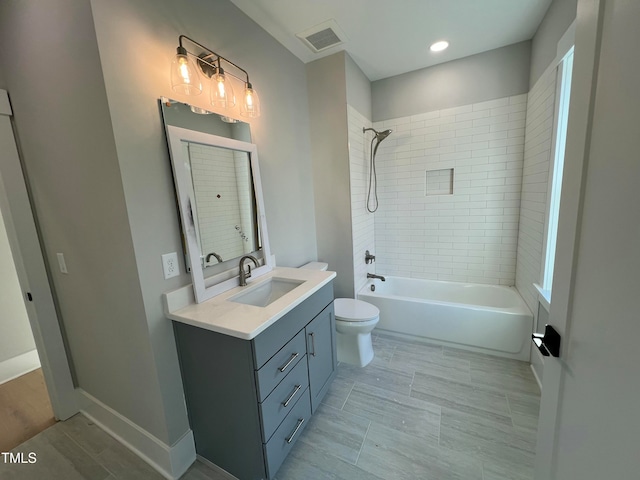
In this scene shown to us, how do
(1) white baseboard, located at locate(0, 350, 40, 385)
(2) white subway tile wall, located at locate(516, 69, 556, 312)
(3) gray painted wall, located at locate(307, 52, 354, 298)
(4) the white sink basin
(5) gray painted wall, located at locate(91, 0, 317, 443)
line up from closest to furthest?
(5) gray painted wall, located at locate(91, 0, 317, 443)
(4) the white sink basin
(2) white subway tile wall, located at locate(516, 69, 556, 312)
(1) white baseboard, located at locate(0, 350, 40, 385)
(3) gray painted wall, located at locate(307, 52, 354, 298)

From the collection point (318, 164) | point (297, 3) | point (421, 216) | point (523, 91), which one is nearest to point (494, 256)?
point (421, 216)

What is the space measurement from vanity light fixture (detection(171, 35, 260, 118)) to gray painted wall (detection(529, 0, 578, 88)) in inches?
79.8

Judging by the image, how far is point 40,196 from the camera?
5.03 feet

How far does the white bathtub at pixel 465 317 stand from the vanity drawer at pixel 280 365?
136 cm

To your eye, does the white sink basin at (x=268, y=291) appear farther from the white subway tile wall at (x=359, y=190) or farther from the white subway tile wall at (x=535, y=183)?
the white subway tile wall at (x=535, y=183)

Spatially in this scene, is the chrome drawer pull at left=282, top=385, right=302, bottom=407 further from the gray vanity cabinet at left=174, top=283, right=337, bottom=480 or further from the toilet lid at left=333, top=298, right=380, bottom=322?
the toilet lid at left=333, top=298, right=380, bottom=322

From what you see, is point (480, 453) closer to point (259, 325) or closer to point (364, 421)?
point (364, 421)

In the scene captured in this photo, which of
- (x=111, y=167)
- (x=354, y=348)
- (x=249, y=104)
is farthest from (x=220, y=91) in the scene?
(x=354, y=348)

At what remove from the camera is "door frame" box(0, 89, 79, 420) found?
4.86 ft

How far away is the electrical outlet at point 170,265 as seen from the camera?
1.32m

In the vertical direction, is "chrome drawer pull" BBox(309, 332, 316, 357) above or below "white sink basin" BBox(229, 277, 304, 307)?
below

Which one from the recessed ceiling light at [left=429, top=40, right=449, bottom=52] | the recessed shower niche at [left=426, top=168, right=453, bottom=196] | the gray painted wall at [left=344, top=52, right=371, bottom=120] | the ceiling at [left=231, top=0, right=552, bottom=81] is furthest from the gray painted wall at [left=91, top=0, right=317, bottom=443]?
the recessed shower niche at [left=426, top=168, right=453, bottom=196]

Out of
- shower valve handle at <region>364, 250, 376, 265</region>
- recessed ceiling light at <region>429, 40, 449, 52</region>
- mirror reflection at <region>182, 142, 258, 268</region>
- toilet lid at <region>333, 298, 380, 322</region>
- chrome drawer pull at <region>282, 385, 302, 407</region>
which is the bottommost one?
chrome drawer pull at <region>282, 385, 302, 407</region>

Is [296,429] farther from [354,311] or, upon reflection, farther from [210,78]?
[210,78]
